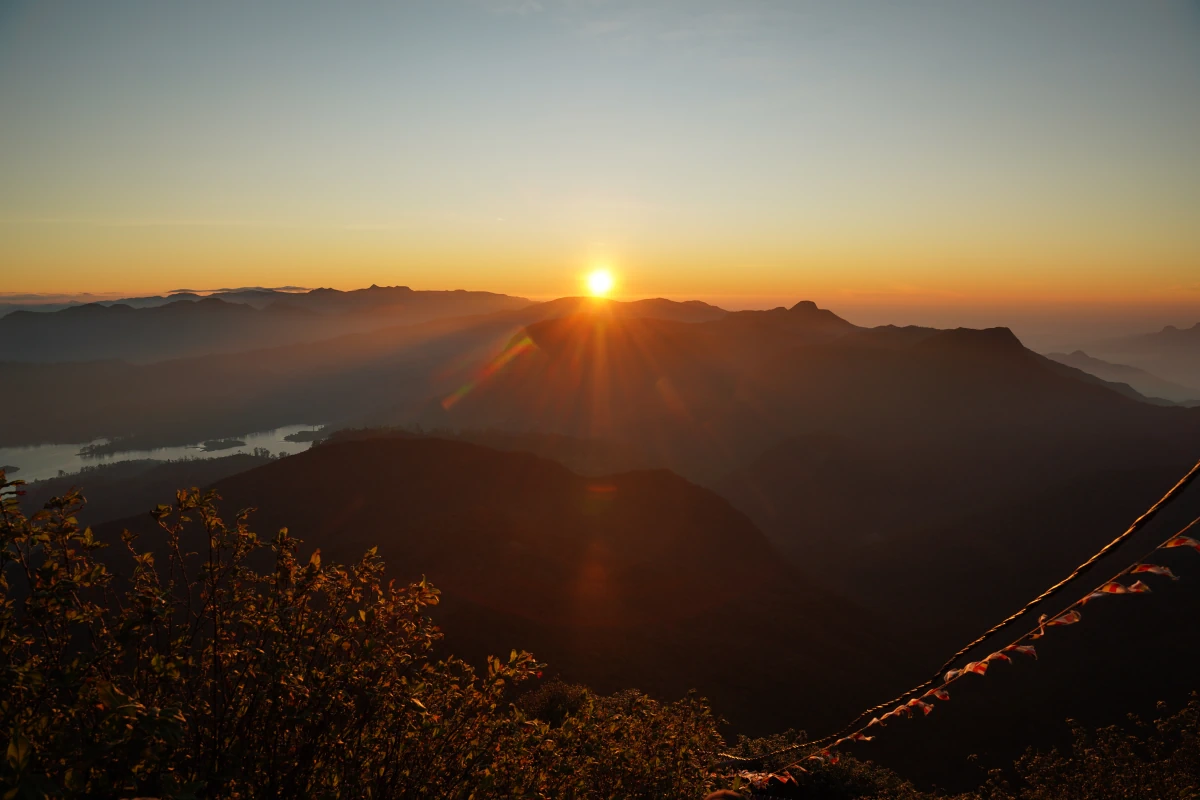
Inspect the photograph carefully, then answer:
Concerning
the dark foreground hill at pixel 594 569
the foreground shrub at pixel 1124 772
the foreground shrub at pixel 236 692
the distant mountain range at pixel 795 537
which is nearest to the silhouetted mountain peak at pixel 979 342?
the distant mountain range at pixel 795 537

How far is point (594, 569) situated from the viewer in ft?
188

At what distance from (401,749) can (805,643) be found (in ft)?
160

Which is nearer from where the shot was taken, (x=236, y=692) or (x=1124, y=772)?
(x=236, y=692)

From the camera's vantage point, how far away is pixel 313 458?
79.2 metres

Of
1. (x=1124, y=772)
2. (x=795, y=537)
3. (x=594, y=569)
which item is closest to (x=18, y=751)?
(x=1124, y=772)

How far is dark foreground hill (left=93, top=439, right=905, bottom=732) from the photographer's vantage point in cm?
4297

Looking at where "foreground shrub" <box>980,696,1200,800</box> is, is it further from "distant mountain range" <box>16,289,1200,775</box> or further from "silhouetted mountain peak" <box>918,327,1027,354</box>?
"silhouetted mountain peak" <box>918,327,1027,354</box>

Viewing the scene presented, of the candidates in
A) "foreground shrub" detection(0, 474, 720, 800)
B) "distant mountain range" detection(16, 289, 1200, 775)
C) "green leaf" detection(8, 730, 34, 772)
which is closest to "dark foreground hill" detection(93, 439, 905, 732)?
"distant mountain range" detection(16, 289, 1200, 775)

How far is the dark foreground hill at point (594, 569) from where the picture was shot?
4297 centimetres

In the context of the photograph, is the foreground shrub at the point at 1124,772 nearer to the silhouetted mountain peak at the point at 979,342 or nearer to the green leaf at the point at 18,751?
the green leaf at the point at 18,751

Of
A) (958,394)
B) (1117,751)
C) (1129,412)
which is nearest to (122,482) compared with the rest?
(1117,751)

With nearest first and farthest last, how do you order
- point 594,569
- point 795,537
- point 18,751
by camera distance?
point 18,751, point 594,569, point 795,537

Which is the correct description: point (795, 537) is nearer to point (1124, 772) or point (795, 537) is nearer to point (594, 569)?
point (594, 569)

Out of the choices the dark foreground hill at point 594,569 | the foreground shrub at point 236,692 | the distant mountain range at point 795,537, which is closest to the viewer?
the foreground shrub at point 236,692
